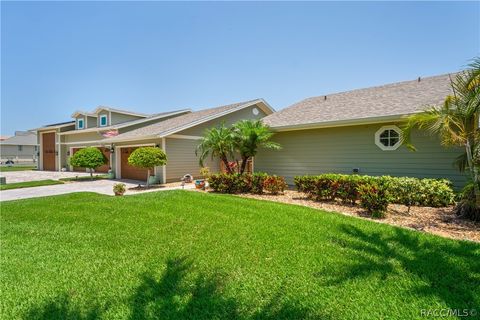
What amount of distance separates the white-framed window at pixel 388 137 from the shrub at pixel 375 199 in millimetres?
3205

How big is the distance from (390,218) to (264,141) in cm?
630

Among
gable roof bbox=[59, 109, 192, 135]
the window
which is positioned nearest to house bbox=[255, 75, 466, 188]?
gable roof bbox=[59, 109, 192, 135]

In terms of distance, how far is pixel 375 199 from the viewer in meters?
6.65

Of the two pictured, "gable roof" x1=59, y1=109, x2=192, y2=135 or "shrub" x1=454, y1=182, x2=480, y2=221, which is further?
"gable roof" x1=59, y1=109, x2=192, y2=135

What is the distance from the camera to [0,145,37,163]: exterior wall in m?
48.8

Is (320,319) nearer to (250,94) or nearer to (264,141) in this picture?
(264,141)

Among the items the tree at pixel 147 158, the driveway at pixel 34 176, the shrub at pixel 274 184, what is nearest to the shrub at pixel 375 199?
the shrub at pixel 274 184

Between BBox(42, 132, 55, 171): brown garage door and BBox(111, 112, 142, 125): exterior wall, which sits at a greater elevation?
BBox(111, 112, 142, 125): exterior wall

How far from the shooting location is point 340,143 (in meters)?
10.7

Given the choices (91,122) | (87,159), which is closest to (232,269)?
(87,159)

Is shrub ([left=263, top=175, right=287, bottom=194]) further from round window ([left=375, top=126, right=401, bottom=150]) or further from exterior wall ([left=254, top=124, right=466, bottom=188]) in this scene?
round window ([left=375, top=126, right=401, bottom=150])

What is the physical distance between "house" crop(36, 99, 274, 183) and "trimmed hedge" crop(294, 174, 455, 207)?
33.1 ft

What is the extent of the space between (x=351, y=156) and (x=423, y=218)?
14.1 feet

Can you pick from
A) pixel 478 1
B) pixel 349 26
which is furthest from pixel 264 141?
pixel 478 1
